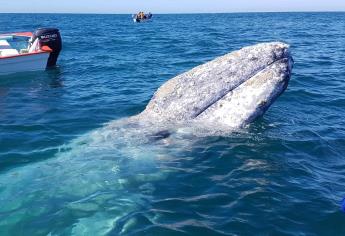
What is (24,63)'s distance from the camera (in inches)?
769

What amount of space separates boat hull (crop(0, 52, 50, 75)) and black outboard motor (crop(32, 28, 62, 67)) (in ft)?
2.39

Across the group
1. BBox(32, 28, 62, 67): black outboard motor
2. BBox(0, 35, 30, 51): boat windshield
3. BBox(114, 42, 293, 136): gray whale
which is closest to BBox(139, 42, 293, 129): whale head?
BBox(114, 42, 293, 136): gray whale

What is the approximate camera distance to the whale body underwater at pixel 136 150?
6738 millimetres

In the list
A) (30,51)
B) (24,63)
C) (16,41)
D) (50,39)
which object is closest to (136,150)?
(24,63)

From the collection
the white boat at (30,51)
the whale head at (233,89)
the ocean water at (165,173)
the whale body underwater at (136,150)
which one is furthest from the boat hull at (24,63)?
the whale head at (233,89)

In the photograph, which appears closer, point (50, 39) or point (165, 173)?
point (165, 173)

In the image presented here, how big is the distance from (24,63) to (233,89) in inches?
497

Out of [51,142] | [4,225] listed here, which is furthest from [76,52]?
[4,225]

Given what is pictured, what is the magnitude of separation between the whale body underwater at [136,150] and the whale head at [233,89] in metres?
0.02

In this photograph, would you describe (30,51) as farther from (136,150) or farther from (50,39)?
(136,150)

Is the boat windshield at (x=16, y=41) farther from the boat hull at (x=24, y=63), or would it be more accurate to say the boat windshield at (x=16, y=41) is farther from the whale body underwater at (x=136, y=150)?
the whale body underwater at (x=136, y=150)

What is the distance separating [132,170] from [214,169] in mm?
1523

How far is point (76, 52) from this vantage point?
27.5 meters

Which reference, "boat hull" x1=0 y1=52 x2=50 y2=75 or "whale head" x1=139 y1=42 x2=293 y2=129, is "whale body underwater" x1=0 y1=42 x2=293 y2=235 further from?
"boat hull" x1=0 y1=52 x2=50 y2=75
